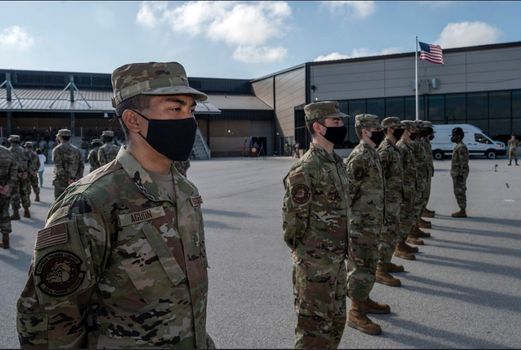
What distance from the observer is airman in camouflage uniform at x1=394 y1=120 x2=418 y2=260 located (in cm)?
638

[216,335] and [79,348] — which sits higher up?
[79,348]

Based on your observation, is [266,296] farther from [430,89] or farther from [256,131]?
[256,131]

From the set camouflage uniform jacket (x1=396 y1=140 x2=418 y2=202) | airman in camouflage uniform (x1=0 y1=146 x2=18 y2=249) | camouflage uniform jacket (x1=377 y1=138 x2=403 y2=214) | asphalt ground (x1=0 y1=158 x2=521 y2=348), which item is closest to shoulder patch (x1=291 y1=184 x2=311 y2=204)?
asphalt ground (x1=0 y1=158 x2=521 y2=348)

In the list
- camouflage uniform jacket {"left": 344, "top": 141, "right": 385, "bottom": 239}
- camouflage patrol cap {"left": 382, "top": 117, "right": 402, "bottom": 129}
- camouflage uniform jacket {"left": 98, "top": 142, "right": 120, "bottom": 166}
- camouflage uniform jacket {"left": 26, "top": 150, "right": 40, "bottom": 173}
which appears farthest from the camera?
camouflage uniform jacket {"left": 26, "top": 150, "right": 40, "bottom": 173}

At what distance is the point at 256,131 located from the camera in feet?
173

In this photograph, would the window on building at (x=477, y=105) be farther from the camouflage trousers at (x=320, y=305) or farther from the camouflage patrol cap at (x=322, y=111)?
the camouflage trousers at (x=320, y=305)

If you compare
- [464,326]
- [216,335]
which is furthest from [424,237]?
[216,335]

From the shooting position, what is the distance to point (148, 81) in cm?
186

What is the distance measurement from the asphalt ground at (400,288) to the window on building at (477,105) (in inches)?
1120

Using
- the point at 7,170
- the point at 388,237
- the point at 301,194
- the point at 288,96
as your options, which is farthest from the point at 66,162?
the point at 288,96

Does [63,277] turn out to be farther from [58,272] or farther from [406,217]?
[406,217]

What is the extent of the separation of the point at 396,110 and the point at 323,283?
3680 centimetres

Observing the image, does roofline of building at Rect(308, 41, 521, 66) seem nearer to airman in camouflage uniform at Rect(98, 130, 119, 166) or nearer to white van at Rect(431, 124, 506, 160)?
white van at Rect(431, 124, 506, 160)

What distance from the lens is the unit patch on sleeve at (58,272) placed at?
59.3 inches
